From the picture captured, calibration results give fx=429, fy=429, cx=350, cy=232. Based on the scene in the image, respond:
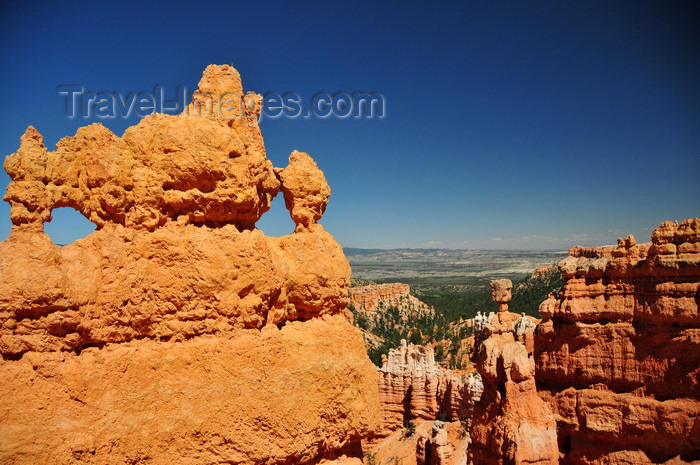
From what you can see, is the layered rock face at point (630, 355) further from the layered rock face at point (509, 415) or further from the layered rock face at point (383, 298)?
the layered rock face at point (383, 298)

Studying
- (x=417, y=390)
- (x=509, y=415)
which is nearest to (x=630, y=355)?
(x=509, y=415)

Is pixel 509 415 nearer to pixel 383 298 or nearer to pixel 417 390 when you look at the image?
pixel 417 390

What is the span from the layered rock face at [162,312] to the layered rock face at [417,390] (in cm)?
2191

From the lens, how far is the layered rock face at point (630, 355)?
14.3 metres

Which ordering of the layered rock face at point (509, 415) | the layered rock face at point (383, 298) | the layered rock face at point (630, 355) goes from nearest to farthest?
the layered rock face at point (509, 415) → the layered rock face at point (630, 355) → the layered rock face at point (383, 298)

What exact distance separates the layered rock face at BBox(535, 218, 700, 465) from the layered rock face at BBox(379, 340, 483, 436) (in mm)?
9470

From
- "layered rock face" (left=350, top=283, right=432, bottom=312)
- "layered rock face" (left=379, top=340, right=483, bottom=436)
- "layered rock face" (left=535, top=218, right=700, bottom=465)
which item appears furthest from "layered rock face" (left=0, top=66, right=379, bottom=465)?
"layered rock face" (left=350, top=283, right=432, bottom=312)

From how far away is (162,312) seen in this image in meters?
5.24

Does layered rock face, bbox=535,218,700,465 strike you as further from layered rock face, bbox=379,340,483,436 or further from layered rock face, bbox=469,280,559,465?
layered rock face, bbox=379,340,483,436

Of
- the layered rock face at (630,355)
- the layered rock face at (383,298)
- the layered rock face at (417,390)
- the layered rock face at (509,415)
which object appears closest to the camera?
the layered rock face at (509,415)

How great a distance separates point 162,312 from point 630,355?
16343 millimetres

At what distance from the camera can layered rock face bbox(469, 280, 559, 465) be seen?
13.1m

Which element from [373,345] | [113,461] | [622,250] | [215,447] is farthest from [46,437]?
[373,345]

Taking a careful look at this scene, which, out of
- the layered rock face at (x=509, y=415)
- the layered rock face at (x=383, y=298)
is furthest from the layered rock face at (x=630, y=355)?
the layered rock face at (x=383, y=298)
